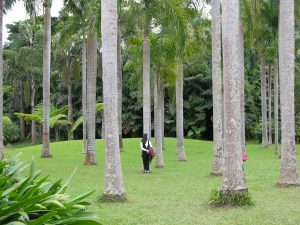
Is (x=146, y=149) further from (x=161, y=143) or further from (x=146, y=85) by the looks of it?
(x=161, y=143)

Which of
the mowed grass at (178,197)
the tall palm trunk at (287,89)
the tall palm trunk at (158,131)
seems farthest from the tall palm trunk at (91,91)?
the tall palm trunk at (287,89)

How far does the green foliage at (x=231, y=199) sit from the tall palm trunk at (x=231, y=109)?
0.19 feet

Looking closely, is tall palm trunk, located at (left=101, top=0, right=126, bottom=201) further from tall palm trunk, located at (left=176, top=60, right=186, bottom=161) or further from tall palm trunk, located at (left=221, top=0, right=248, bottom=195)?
tall palm trunk, located at (left=176, top=60, right=186, bottom=161)

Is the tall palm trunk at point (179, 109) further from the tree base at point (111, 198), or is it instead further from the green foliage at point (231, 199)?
the green foliage at point (231, 199)

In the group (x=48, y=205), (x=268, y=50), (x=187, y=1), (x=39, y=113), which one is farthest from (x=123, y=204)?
(x=39, y=113)

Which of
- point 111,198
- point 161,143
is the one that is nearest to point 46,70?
point 161,143

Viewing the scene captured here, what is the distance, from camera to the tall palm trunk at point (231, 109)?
10.2 m

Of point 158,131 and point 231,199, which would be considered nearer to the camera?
point 231,199

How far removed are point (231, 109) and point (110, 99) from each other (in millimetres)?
2707

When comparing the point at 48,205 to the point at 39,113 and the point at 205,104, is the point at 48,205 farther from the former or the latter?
the point at 205,104

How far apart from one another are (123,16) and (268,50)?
11799 mm

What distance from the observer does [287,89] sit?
1318 cm

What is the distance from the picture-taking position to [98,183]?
1488 cm

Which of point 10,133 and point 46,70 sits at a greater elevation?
point 46,70
